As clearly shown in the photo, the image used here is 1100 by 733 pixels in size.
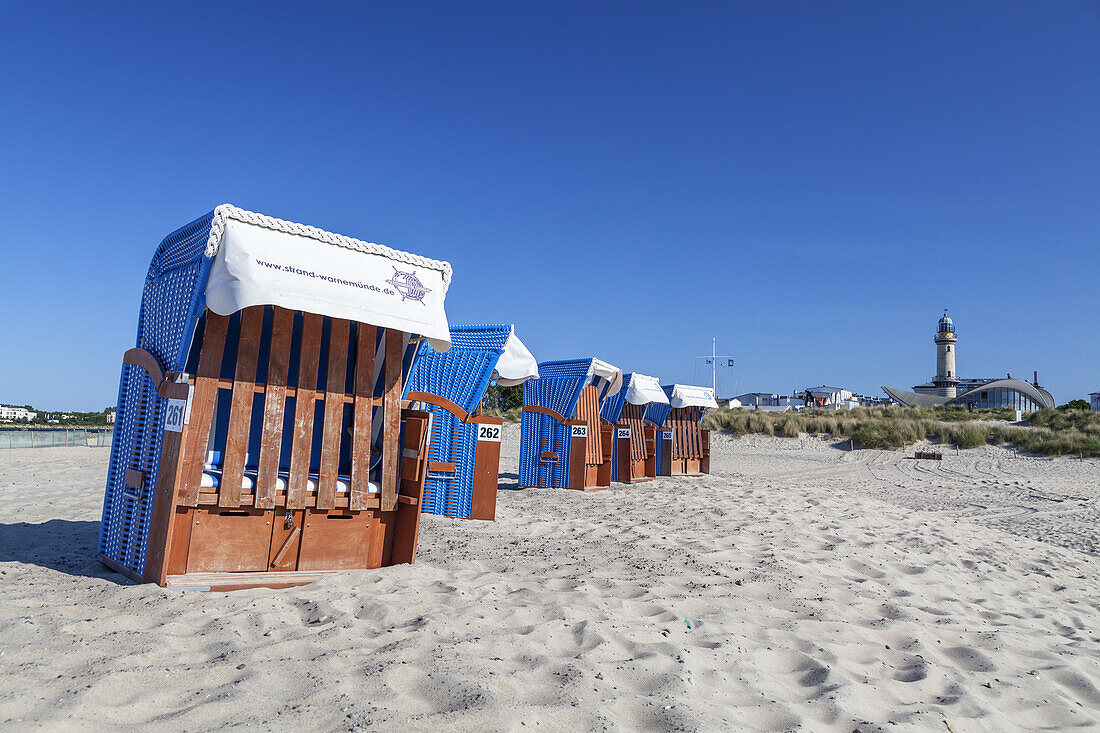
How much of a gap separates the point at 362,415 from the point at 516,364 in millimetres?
4852

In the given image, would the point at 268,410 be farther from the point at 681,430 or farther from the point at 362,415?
the point at 681,430

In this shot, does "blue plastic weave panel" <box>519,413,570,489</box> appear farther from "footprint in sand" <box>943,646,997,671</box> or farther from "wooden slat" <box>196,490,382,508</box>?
"footprint in sand" <box>943,646,997,671</box>

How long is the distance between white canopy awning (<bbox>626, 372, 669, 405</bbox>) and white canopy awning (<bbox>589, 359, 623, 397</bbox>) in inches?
18.4

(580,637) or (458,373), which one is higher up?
(458,373)

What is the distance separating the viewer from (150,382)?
463 cm

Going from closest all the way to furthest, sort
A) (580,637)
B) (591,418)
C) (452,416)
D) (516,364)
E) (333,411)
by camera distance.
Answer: (580,637) < (333,411) < (452,416) < (516,364) < (591,418)

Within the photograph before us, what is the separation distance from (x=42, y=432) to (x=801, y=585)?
2000cm

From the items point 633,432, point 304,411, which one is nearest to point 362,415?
point 304,411

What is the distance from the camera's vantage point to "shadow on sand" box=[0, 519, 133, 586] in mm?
4641

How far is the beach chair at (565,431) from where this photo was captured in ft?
37.4

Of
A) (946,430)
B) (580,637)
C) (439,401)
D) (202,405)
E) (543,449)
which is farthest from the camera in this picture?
(946,430)

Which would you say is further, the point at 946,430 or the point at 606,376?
the point at 946,430

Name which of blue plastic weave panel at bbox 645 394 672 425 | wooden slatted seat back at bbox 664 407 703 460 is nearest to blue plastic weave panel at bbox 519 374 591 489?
wooden slatted seat back at bbox 664 407 703 460

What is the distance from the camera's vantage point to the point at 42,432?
59.1ft
